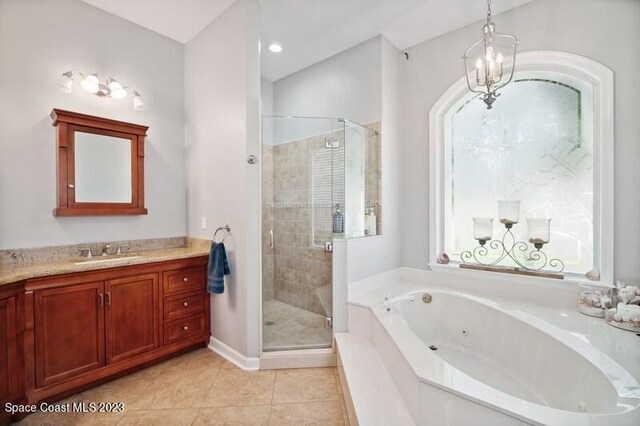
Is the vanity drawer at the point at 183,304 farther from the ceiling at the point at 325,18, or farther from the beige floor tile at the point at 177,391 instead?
the ceiling at the point at 325,18

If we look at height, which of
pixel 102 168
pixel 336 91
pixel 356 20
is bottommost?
pixel 102 168

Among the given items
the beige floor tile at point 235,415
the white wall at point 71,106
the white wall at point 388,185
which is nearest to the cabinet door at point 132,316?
the white wall at point 71,106

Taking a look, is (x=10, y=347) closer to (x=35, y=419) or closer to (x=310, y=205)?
(x=35, y=419)

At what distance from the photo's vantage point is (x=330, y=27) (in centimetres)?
270

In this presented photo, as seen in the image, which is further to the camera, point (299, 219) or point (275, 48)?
point (275, 48)

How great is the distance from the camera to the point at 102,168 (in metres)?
2.49

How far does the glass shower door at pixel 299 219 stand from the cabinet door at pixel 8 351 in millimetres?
1590

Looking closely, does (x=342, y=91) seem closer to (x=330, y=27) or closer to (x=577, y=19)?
(x=330, y=27)

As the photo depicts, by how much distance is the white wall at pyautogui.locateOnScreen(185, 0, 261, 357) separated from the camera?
7.65 feet

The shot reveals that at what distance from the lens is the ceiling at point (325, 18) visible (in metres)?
2.41

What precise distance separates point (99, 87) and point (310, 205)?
2.11 metres

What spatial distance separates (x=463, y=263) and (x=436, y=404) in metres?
1.68

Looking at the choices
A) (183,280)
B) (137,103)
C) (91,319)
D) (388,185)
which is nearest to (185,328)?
(183,280)

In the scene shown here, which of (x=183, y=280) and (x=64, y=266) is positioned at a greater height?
(x=64, y=266)
